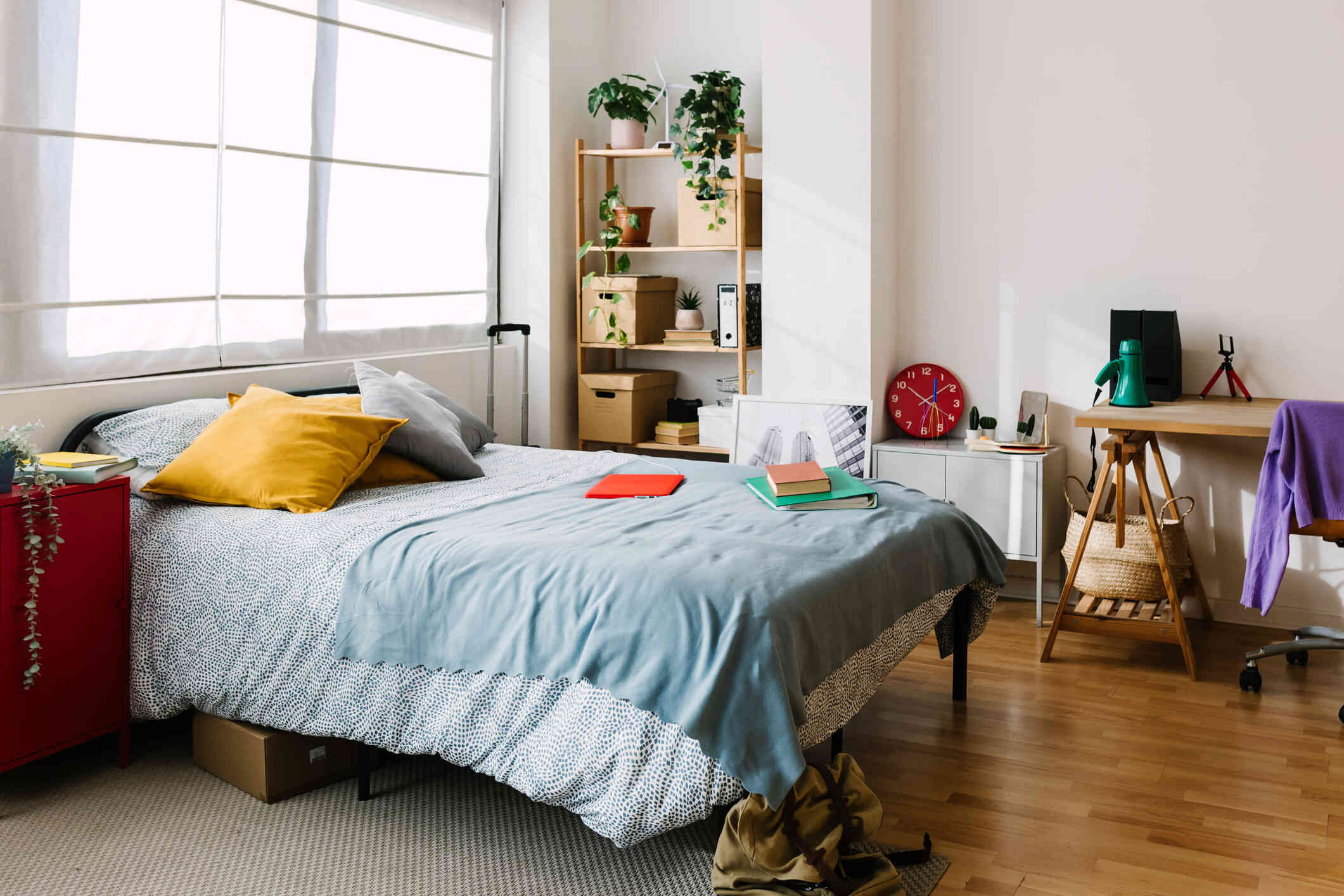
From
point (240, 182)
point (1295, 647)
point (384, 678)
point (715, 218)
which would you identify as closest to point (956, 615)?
point (1295, 647)

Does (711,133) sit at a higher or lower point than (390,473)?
higher

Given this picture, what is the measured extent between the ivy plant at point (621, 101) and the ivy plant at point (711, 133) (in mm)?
198

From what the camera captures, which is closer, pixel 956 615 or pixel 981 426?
pixel 956 615

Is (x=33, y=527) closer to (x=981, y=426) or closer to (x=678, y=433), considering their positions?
(x=678, y=433)

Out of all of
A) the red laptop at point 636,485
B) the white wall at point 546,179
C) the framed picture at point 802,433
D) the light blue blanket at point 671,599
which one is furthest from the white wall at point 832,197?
the light blue blanket at point 671,599

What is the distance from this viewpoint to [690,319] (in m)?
→ 4.92

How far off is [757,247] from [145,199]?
236cm

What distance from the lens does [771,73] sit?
14.4ft

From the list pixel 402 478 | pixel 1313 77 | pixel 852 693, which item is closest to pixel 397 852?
pixel 852 693

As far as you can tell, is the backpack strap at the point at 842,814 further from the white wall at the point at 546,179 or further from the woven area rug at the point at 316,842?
the white wall at the point at 546,179

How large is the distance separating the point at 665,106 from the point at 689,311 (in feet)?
3.05

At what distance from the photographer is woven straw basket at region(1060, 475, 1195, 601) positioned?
366cm

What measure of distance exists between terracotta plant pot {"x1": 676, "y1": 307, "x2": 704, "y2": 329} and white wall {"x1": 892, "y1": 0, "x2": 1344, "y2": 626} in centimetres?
88

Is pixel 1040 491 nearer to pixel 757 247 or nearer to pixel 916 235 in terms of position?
pixel 916 235
